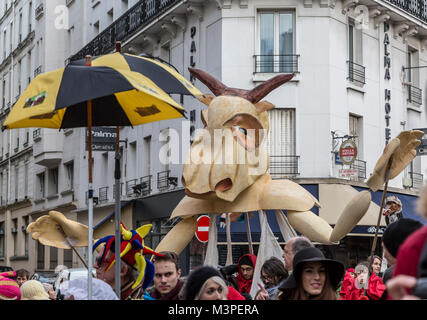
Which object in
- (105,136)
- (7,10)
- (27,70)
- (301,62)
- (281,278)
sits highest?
(7,10)

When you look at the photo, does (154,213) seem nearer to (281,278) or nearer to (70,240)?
(70,240)

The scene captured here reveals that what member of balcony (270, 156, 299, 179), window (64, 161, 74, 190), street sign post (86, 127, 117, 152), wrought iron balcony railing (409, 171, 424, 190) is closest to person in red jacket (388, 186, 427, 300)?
street sign post (86, 127, 117, 152)

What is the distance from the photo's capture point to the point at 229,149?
8.86 metres

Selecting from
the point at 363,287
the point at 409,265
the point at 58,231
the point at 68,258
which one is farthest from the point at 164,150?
the point at 409,265

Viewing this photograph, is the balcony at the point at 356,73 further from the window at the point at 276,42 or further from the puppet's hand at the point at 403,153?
the puppet's hand at the point at 403,153

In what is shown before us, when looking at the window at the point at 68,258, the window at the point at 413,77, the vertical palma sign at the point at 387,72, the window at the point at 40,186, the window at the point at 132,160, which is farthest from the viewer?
the window at the point at 40,186

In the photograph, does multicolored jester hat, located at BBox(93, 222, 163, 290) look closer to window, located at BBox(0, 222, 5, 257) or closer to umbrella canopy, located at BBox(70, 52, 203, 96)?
umbrella canopy, located at BBox(70, 52, 203, 96)

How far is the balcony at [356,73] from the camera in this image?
22719mm

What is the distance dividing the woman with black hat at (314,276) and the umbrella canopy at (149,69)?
7.82 ft

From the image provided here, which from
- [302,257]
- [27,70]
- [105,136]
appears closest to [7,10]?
[27,70]

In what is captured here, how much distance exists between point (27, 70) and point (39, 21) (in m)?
4.47

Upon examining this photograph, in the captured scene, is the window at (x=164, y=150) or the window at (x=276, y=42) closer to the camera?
the window at (x=276, y=42)

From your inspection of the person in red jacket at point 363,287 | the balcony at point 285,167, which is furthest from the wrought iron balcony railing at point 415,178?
the person in red jacket at point 363,287

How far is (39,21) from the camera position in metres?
38.4
